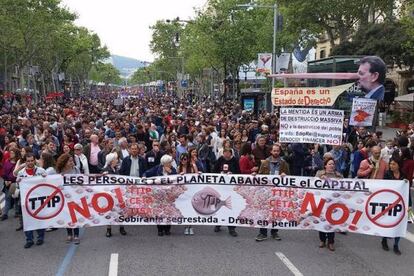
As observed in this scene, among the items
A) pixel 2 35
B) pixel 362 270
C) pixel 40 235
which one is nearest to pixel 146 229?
pixel 40 235

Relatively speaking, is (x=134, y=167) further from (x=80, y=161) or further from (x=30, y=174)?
(x=30, y=174)

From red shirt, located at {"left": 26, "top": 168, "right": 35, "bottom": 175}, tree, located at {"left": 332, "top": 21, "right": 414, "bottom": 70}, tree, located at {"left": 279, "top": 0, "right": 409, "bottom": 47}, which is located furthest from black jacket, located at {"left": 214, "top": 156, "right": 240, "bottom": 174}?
tree, located at {"left": 279, "top": 0, "right": 409, "bottom": 47}

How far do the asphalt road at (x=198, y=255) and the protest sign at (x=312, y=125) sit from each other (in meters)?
2.01

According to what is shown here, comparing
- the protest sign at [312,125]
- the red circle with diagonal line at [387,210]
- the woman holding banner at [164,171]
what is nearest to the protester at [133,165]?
the woman holding banner at [164,171]

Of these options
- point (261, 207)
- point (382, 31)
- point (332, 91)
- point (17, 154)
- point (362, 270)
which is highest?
point (382, 31)

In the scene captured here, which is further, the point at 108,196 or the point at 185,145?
the point at 185,145

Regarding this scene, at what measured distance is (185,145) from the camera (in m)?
12.5

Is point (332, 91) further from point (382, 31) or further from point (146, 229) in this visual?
point (382, 31)

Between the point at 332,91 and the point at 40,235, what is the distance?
7.42m

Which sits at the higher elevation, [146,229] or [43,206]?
[43,206]

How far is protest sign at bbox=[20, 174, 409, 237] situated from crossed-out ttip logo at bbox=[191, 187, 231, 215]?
0.02 meters

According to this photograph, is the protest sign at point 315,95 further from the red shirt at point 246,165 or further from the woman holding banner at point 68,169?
the woman holding banner at point 68,169

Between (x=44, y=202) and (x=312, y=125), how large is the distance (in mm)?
5326

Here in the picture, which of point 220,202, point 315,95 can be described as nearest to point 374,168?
point 315,95
